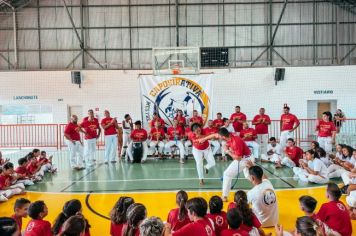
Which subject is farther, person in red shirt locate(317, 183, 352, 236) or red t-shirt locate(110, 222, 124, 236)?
person in red shirt locate(317, 183, 352, 236)

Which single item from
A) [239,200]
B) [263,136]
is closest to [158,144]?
[263,136]

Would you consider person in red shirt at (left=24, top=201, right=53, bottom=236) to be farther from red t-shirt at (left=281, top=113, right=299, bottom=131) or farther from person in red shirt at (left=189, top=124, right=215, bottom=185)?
red t-shirt at (left=281, top=113, right=299, bottom=131)

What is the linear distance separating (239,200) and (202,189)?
4907mm

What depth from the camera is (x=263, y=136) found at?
51.5 ft

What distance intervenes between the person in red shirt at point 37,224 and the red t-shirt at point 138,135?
34.3 feet

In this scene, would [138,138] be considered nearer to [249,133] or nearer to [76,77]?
[249,133]

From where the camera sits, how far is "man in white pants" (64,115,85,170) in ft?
44.2

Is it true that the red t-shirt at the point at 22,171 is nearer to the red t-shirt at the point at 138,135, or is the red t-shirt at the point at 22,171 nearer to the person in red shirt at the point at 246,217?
the red t-shirt at the point at 138,135

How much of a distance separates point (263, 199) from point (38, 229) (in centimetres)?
392

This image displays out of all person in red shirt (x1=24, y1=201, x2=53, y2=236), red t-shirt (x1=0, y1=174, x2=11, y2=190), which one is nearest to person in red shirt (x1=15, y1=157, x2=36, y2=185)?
red t-shirt (x1=0, y1=174, x2=11, y2=190)

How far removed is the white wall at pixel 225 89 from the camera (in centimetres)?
2217

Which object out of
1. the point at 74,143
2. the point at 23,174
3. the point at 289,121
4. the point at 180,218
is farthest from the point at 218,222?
the point at 289,121

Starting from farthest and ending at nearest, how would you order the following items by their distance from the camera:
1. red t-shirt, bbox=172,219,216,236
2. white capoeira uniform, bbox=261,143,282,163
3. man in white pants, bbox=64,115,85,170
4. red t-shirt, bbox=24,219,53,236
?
1. white capoeira uniform, bbox=261,143,282,163
2. man in white pants, bbox=64,115,85,170
3. red t-shirt, bbox=24,219,53,236
4. red t-shirt, bbox=172,219,216,236

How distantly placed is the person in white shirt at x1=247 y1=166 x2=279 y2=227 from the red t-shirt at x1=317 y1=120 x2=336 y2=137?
799 cm
